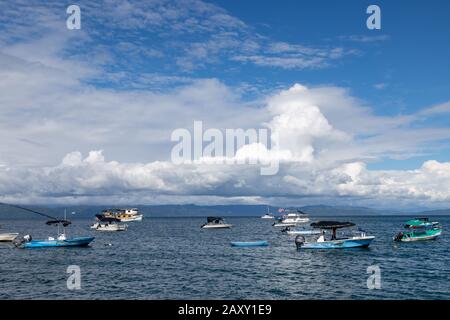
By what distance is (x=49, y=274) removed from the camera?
5250 centimetres

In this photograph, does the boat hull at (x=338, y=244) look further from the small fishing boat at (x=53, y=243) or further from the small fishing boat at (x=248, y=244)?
the small fishing boat at (x=53, y=243)

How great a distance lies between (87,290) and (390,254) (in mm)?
54135

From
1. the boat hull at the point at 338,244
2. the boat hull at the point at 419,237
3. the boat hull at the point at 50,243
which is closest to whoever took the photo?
the boat hull at the point at 338,244

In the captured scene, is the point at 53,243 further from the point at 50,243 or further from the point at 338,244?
the point at 338,244

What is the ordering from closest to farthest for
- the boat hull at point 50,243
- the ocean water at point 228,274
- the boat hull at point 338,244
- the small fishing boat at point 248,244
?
the ocean water at point 228,274
the boat hull at point 338,244
the boat hull at point 50,243
the small fishing boat at point 248,244

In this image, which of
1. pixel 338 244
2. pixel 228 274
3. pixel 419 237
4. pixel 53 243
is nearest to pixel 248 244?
pixel 338 244

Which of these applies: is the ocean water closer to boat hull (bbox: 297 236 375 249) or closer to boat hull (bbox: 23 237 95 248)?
boat hull (bbox: 297 236 375 249)

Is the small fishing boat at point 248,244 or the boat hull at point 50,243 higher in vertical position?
the boat hull at point 50,243

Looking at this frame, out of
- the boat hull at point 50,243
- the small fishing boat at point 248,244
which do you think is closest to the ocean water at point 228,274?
the boat hull at point 50,243

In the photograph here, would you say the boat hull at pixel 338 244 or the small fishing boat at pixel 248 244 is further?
the small fishing boat at pixel 248 244
